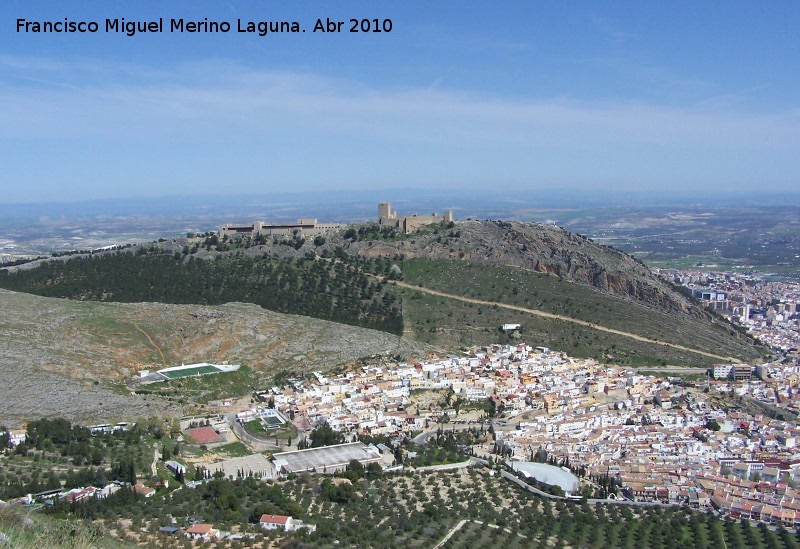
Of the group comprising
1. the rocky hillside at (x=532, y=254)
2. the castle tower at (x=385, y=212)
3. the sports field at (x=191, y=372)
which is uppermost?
the castle tower at (x=385, y=212)

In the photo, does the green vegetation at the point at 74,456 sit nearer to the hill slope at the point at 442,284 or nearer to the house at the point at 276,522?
the house at the point at 276,522

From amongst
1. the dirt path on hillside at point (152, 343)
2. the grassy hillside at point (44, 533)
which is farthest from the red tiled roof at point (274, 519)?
the dirt path on hillside at point (152, 343)

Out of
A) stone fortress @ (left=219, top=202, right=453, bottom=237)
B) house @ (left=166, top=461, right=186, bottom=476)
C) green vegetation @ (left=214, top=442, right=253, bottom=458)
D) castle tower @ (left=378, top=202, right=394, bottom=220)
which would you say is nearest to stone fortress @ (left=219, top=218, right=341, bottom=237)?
stone fortress @ (left=219, top=202, right=453, bottom=237)

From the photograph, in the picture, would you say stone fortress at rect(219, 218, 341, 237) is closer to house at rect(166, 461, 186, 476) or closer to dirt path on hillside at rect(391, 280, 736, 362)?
dirt path on hillside at rect(391, 280, 736, 362)

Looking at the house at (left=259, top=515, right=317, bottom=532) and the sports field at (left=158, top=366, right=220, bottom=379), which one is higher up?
the sports field at (left=158, top=366, right=220, bottom=379)

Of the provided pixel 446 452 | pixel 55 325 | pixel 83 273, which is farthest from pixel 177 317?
pixel 446 452
